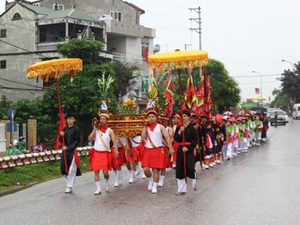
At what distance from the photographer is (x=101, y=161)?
1161cm

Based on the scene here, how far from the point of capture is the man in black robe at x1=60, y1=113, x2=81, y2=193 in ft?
39.4

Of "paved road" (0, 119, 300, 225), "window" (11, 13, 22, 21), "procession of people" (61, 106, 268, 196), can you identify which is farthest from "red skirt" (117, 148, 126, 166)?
"window" (11, 13, 22, 21)

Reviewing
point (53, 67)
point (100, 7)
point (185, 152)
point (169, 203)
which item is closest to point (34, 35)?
point (100, 7)

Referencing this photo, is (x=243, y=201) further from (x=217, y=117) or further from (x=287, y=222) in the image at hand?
(x=217, y=117)

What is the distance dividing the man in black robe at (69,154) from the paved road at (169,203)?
41 centimetres

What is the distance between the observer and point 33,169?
16.3 meters

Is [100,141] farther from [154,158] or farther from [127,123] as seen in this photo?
[127,123]

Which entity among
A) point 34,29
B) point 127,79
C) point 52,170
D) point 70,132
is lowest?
point 52,170

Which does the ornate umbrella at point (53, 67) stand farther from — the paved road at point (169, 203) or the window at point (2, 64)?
the window at point (2, 64)

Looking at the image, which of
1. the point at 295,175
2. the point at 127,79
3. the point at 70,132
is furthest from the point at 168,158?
the point at 127,79

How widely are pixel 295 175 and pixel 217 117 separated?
→ 5667 millimetres

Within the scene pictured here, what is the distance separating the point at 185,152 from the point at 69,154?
271cm

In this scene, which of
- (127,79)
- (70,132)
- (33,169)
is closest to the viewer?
(70,132)

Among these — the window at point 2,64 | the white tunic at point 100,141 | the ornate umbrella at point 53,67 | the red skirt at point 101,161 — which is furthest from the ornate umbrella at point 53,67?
the window at point 2,64
